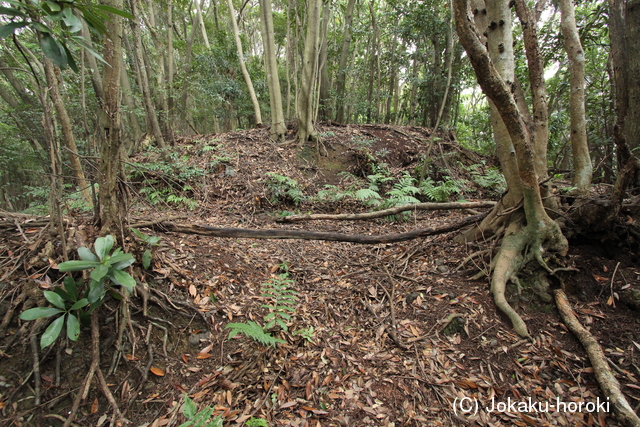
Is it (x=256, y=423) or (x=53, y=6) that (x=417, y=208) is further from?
(x=53, y=6)

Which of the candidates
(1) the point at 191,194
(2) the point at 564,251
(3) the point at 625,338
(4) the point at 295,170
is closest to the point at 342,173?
(4) the point at 295,170

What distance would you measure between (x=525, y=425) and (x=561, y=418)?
0.84 ft

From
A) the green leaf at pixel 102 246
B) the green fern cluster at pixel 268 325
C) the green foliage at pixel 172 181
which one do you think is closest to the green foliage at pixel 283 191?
the green foliage at pixel 172 181

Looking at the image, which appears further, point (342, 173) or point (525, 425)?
point (342, 173)

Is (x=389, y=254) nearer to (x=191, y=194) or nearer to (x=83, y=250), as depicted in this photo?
(x=83, y=250)

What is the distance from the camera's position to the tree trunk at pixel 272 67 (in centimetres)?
791

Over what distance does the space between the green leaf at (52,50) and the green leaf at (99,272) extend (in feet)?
3.82

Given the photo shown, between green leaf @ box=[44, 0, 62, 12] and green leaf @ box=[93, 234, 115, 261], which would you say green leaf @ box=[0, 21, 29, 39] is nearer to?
green leaf @ box=[44, 0, 62, 12]

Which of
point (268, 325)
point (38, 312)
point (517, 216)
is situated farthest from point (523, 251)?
point (38, 312)

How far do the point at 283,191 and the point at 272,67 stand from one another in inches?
171

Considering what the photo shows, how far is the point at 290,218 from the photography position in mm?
4922

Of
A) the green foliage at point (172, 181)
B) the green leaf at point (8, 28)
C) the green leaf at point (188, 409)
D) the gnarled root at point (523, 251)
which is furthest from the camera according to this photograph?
the green foliage at point (172, 181)

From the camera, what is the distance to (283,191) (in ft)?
20.7

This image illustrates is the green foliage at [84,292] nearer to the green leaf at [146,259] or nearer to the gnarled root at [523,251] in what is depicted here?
the green leaf at [146,259]
